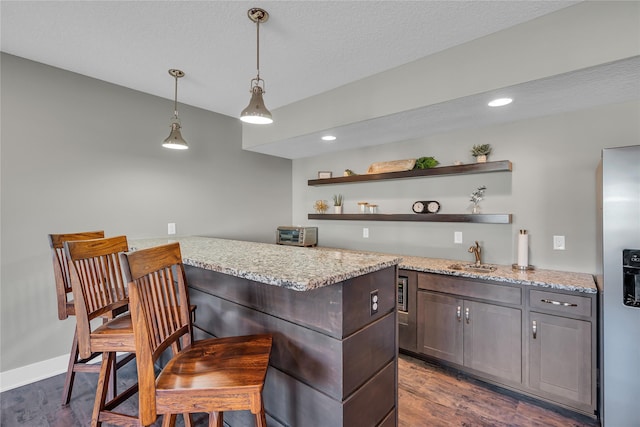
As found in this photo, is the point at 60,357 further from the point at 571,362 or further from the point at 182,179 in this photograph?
the point at 571,362

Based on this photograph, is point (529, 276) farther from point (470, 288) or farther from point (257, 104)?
point (257, 104)

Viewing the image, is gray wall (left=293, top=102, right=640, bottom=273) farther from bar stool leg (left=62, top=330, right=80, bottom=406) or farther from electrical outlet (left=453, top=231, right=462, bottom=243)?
bar stool leg (left=62, top=330, right=80, bottom=406)

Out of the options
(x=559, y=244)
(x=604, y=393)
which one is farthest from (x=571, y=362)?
(x=559, y=244)

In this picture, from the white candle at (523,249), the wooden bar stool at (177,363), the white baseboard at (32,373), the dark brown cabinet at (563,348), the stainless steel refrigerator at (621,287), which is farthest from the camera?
the white candle at (523,249)

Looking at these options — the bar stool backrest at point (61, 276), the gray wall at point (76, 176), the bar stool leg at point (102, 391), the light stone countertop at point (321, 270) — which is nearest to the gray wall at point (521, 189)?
the light stone countertop at point (321, 270)

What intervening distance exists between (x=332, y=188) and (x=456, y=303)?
219 cm

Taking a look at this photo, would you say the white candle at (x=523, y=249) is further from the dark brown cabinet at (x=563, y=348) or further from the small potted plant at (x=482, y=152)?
the small potted plant at (x=482, y=152)

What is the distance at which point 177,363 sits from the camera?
121 centimetres

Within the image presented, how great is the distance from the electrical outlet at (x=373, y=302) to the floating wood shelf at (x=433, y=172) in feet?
6.21

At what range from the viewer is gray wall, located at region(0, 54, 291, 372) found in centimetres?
235

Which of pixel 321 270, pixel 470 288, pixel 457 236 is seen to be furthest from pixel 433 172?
pixel 321 270

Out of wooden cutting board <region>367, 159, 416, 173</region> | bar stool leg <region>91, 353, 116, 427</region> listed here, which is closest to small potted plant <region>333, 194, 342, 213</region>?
wooden cutting board <region>367, 159, 416, 173</region>

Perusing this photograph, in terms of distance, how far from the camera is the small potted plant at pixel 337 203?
12.9 ft

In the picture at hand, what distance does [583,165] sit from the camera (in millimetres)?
2357
